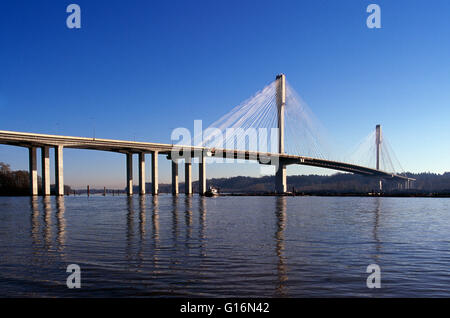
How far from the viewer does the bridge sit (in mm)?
91812

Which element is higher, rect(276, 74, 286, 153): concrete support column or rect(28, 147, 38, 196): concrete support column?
rect(276, 74, 286, 153): concrete support column

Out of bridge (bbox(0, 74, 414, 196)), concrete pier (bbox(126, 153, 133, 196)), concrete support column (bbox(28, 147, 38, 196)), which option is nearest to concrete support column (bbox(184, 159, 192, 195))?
bridge (bbox(0, 74, 414, 196))

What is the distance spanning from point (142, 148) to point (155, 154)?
5.69 meters

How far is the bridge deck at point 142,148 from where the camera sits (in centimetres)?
8731

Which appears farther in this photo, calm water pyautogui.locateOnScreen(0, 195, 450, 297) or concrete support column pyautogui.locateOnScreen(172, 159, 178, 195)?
concrete support column pyautogui.locateOnScreen(172, 159, 178, 195)

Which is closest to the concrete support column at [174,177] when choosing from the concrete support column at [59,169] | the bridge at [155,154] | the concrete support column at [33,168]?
the bridge at [155,154]

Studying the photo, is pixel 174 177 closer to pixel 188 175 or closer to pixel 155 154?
pixel 188 175

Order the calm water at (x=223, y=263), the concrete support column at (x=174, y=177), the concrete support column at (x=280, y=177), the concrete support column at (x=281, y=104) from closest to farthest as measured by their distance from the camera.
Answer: the calm water at (x=223, y=263)
the concrete support column at (x=281, y=104)
the concrete support column at (x=174, y=177)
the concrete support column at (x=280, y=177)

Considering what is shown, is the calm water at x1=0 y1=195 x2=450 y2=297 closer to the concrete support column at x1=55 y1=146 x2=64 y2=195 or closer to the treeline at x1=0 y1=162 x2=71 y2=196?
the concrete support column at x1=55 y1=146 x2=64 y2=195

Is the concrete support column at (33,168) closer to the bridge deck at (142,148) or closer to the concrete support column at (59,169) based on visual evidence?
the bridge deck at (142,148)

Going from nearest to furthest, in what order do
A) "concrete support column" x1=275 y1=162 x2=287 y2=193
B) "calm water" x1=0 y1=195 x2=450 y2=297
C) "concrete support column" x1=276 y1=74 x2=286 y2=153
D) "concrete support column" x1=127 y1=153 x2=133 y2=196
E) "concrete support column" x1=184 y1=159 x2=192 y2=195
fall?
1. "calm water" x1=0 y1=195 x2=450 y2=297
2. "concrete support column" x1=276 y1=74 x2=286 y2=153
3. "concrete support column" x1=127 y1=153 x2=133 y2=196
4. "concrete support column" x1=275 y1=162 x2=287 y2=193
5. "concrete support column" x1=184 y1=159 x2=192 y2=195

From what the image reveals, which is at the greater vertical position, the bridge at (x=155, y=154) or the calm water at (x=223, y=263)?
the bridge at (x=155, y=154)
